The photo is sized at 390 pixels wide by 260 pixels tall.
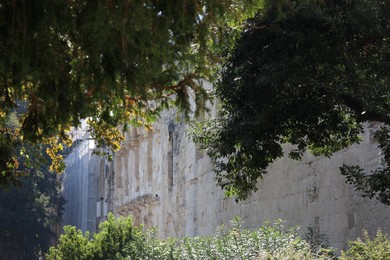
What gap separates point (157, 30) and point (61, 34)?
72cm

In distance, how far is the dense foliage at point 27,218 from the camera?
37094 millimetres

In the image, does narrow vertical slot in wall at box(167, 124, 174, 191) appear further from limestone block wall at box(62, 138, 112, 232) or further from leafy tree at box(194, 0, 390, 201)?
leafy tree at box(194, 0, 390, 201)

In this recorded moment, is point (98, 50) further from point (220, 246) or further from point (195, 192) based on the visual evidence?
point (195, 192)

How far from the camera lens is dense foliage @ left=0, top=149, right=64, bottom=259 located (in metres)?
37.1

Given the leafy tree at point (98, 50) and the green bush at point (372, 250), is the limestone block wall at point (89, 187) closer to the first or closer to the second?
the green bush at point (372, 250)

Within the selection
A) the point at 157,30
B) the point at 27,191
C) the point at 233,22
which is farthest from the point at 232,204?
Answer: the point at 27,191

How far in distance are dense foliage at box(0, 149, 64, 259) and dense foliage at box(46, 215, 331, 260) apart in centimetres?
1929

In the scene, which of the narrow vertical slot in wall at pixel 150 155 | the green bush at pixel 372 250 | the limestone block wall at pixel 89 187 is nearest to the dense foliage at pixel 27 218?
the limestone block wall at pixel 89 187

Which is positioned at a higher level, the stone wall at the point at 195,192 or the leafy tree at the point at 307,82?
the stone wall at the point at 195,192

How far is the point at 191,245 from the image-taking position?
47.4 feet

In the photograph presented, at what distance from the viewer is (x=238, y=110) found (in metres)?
10.9

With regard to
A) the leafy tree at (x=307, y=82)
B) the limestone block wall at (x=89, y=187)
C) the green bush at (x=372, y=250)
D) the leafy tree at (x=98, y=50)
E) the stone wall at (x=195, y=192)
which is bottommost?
the green bush at (x=372, y=250)

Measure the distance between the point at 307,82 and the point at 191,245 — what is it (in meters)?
4.85

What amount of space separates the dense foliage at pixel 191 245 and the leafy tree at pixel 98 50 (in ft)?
12.3
